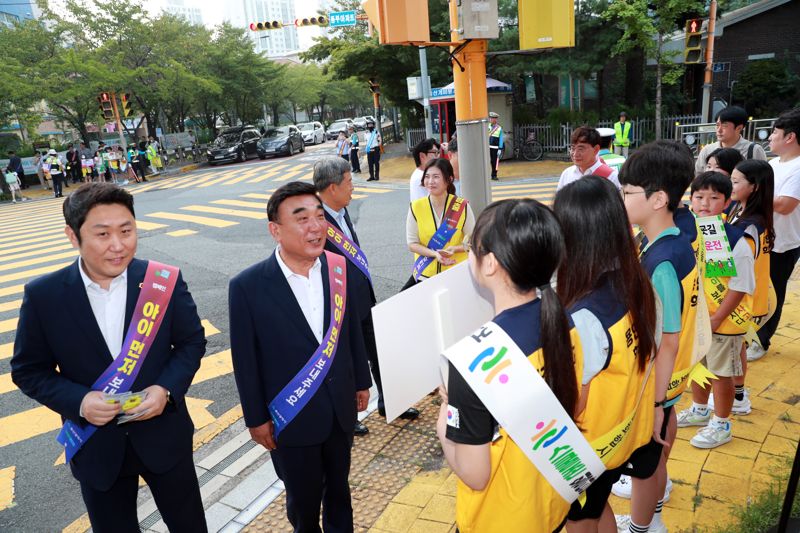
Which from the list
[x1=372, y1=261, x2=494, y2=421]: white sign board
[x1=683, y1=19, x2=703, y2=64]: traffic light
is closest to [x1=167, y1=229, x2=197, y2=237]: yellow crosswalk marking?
[x1=372, y1=261, x2=494, y2=421]: white sign board

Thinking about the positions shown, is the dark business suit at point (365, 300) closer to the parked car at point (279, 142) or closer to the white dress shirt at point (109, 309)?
the white dress shirt at point (109, 309)

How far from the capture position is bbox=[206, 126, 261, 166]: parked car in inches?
1073

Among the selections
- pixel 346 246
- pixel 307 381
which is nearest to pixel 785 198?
pixel 346 246

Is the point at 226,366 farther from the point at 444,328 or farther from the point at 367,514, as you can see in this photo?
the point at 444,328

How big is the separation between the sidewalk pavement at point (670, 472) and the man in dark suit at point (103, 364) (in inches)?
35.4

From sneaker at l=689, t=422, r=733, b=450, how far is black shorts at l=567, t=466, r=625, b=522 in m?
1.61

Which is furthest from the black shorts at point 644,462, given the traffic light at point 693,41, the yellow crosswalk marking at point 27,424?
the traffic light at point 693,41

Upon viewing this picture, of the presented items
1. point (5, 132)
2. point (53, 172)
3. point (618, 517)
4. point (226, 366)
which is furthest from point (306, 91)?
point (618, 517)

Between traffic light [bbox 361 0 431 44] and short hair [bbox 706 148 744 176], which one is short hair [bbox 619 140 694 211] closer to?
short hair [bbox 706 148 744 176]

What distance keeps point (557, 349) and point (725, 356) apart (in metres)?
2.35

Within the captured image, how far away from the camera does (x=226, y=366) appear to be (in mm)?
5590

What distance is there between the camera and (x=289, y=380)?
2.54 metres

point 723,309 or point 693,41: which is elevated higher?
point 693,41

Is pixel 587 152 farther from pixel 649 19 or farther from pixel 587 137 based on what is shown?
pixel 649 19
